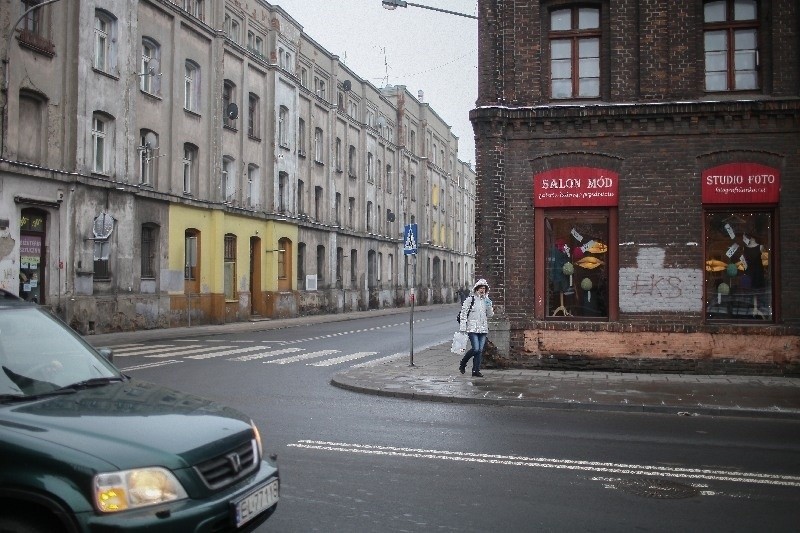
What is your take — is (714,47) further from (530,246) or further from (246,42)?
(246,42)

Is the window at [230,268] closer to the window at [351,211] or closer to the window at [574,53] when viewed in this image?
the window at [351,211]

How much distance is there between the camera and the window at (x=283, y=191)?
39.9m

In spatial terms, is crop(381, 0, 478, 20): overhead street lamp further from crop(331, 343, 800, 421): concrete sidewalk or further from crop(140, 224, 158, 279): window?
crop(140, 224, 158, 279): window

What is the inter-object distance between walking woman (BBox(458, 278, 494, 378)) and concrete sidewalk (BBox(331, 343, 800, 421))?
49 cm

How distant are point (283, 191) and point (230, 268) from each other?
22.9 ft

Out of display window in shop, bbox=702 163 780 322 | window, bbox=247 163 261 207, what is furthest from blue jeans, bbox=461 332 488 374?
window, bbox=247 163 261 207

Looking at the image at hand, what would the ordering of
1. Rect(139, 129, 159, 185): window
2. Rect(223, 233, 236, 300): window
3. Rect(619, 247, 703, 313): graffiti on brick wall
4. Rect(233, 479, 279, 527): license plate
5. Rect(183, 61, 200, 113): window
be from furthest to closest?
Rect(223, 233, 236, 300): window < Rect(183, 61, 200, 113): window < Rect(139, 129, 159, 185): window < Rect(619, 247, 703, 313): graffiti on brick wall < Rect(233, 479, 279, 527): license plate

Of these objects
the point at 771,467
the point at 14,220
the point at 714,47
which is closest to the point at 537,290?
the point at 714,47

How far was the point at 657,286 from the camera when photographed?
1551 cm

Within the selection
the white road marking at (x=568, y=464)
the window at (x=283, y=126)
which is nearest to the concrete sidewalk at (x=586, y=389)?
the white road marking at (x=568, y=464)

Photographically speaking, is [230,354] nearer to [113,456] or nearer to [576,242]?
[576,242]

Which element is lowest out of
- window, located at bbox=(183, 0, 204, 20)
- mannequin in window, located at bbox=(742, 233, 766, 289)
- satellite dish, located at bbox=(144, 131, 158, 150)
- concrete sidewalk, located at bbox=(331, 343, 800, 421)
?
concrete sidewalk, located at bbox=(331, 343, 800, 421)

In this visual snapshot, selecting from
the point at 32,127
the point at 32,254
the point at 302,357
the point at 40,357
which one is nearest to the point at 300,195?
the point at 32,127

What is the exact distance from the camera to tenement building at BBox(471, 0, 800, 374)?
15273 millimetres
